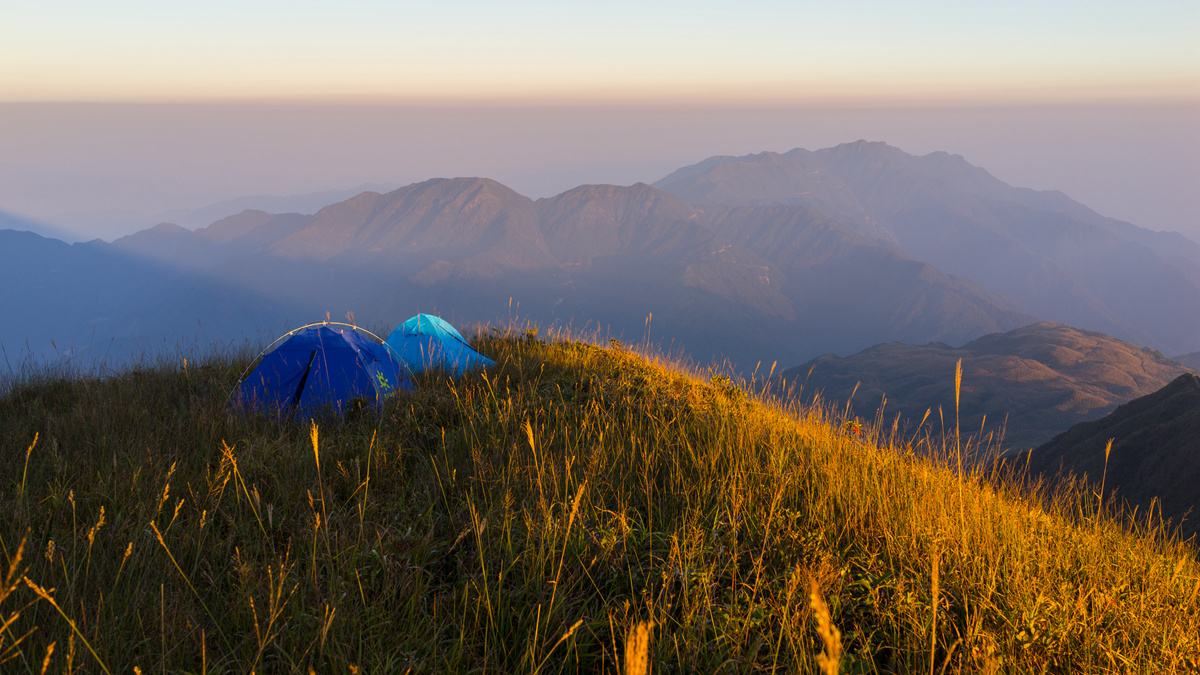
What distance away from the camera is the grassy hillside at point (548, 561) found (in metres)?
2.48

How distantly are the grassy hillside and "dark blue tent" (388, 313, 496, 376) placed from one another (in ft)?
14.2

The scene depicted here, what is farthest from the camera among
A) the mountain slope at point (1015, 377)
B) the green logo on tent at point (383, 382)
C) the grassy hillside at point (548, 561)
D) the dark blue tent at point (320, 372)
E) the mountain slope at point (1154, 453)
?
the mountain slope at point (1015, 377)

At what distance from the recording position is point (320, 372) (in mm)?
7496

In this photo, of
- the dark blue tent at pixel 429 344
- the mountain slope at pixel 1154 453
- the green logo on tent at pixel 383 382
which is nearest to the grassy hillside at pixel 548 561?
the green logo on tent at pixel 383 382

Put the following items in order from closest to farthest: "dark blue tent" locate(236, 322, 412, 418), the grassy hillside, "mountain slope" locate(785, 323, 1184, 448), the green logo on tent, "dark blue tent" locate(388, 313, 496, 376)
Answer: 1. the grassy hillside
2. "dark blue tent" locate(236, 322, 412, 418)
3. the green logo on tent
4. "dark blue tent" locate(388, 313, 496, 376)
5. "mountain slope" locate(785, 323, 1184, 448)

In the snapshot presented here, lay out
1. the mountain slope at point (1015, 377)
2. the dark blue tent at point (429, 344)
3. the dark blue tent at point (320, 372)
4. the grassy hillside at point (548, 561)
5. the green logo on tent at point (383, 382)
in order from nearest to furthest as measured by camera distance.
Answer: the grassy hillside at point (548, 561) → the dark blue tent at point (320, 372) → the green logo on tent at point (383, 382) → the dark blue tent at point (429, 344) → the mountain slope at point (1015, 377)

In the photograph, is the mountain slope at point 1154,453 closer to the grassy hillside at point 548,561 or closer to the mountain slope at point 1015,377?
the grassy hillside at point 548,561

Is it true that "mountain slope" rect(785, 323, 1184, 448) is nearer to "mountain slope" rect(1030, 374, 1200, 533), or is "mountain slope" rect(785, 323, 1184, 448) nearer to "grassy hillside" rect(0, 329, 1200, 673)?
"mountain slope" rect(1030, 374, 1200, 533)

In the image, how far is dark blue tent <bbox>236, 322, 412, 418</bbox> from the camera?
7039 millimetres

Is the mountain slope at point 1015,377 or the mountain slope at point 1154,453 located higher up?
the mountain slope at point 1154,453

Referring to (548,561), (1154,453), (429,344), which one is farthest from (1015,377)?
(548,561)

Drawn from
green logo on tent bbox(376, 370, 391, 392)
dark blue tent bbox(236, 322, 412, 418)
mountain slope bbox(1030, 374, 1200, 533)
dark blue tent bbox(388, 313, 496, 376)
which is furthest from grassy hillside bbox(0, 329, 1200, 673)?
mountain slope bbox(1030, 374, 1200, 533)

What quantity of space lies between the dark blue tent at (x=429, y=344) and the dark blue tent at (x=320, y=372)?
3.18ft

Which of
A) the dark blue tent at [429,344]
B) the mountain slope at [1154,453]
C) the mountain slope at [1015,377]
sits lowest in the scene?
the mountain slope at [1015,377]
